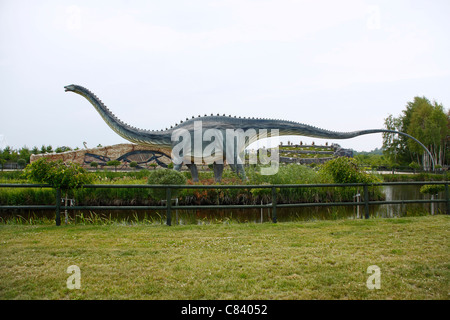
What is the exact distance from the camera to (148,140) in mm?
9508

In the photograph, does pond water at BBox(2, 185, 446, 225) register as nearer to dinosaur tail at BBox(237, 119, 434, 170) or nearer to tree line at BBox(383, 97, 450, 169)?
dinosaur tail at BBox(237, 119, 434, 170)

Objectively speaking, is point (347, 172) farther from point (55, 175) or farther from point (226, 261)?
point (55, 175)

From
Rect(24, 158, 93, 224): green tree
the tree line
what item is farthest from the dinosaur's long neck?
the tree line

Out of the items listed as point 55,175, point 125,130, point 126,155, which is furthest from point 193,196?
point 126,155

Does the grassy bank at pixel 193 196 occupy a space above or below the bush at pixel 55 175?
below

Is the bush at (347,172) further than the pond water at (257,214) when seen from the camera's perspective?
No

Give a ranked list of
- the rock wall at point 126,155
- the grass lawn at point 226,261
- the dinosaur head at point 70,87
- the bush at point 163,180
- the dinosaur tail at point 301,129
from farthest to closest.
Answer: the rock wall at point 126,155
the dinosaur tail at point 301,129
the dinosaur head at point 70,87
the bush at point 163,180
the grass lawn at point 226,261

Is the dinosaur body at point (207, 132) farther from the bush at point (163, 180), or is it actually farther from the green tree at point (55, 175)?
the green tree at point (55, 175)

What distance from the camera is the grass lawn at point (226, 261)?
2.56 metres

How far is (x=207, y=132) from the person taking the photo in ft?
31.1

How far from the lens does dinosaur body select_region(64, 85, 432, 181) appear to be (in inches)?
356

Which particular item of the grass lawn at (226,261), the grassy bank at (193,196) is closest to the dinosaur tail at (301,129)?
the grassy bank at (193,196)

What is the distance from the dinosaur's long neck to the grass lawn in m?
4.52
